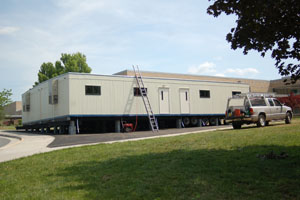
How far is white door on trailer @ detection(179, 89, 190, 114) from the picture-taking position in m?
25.0

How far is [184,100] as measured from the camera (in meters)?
25.0

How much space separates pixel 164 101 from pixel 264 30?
17.7 metres

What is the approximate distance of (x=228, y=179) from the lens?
218 inches

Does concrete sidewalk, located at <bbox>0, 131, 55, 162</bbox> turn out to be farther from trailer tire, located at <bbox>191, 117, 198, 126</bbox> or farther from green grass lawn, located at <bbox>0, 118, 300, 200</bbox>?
trailer tire, located at <bbox>191, 117, 198, 126</bbox>

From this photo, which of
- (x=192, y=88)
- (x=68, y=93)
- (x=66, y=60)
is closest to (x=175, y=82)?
(x=192, y=88)

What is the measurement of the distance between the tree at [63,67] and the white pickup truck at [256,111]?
142 ft

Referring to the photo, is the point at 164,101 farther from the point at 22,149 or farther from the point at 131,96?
the point at 22,149

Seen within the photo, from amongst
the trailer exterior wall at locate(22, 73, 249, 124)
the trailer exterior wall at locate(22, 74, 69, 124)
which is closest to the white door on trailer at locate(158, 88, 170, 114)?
the trailer exterior wall at locate(22, 73, 249, 124)

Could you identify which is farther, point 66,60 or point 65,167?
point 66,60

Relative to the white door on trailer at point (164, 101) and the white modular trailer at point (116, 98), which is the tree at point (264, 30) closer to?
the white modular trailer at point (116, 98)

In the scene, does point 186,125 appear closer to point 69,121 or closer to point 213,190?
point 69,121

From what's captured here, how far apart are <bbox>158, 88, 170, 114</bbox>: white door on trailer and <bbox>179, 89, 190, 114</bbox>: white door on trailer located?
4.23ft

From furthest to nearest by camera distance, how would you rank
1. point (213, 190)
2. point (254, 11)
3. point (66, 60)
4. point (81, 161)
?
1. point (66, 60)
2. point (81, 161)
3. point (254, 11)
4. point (213, 190)

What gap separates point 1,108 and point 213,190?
201 feet
